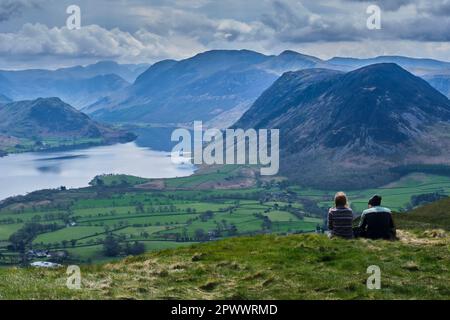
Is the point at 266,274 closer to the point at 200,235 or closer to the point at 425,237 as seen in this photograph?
the point at 425,237

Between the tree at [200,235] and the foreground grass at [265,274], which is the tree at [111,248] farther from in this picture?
the foreground grass at [265,274]

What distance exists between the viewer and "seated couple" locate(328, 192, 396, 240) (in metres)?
35.0

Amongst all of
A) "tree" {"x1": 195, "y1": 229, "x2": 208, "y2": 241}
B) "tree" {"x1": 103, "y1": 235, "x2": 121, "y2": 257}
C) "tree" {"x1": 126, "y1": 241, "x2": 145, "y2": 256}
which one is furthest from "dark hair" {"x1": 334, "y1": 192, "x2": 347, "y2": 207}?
"tree" {"x1": 195, "y1": 229, "x2": 208, "y2": 241}

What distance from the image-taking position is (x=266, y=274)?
27.9 metres

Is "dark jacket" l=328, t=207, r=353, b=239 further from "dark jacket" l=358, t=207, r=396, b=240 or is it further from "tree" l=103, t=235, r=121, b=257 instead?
"tree" l=103, t=235, r=121, b=257

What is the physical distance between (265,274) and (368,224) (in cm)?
1052

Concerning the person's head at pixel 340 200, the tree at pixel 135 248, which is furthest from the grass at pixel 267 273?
the tree at pixel 135 248

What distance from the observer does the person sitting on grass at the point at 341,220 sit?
34406 millimetres

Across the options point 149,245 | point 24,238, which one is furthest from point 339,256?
point 24,238

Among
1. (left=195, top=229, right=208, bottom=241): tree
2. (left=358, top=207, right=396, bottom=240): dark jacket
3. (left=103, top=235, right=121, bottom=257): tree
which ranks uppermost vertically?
(left=358, top=207, right=396, bottom=240): dark jacket

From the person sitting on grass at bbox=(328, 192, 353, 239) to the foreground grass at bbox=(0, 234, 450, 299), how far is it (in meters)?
0.94
